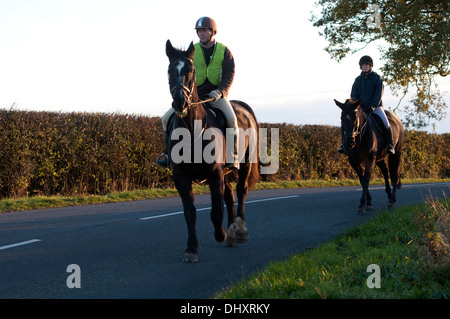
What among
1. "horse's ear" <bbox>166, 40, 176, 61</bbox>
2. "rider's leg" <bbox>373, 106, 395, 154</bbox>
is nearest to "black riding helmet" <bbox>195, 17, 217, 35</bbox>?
"horse's ear" <bbox>166, 40, 176, 61</bbox>

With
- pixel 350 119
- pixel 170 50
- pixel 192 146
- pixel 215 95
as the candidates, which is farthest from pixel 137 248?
pixel 350 119

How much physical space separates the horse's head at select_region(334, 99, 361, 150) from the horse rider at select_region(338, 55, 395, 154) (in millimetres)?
985

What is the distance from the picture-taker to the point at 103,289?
5336 mm

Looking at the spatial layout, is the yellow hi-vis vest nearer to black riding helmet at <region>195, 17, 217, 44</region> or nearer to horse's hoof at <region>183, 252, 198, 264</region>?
black riding helmet at <region>195, 17, 217, 44</region>

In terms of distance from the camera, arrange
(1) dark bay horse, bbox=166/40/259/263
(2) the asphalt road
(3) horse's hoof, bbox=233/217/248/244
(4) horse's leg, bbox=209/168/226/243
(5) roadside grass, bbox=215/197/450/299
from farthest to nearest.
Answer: (3) horse's hoof, bbox=233/217/248/244, (4) horse's leg, bbox=209/168/226/243, (1) dark bay horse, bbox=166/40/259/263, (2) the asphalt road, (5) roadside grass, bbox=215/197/450/299

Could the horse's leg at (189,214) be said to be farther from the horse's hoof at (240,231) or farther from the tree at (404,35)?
the tree at (404,35)

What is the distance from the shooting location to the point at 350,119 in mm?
11047

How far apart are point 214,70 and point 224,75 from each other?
0.16 meters

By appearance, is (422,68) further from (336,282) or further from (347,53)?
(336,282)

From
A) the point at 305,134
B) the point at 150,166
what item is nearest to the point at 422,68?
the point at 305,134

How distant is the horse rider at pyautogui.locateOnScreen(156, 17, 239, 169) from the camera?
7.21 m

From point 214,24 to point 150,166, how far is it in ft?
34.1

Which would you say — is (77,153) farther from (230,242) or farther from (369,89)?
(230,242)

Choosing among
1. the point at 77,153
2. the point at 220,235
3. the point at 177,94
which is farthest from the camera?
the point at 77,153
